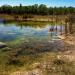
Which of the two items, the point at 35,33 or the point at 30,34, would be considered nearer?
the point at 30,34

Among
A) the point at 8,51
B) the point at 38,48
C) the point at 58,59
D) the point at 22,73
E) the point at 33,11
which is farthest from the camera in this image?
the point at 33,11

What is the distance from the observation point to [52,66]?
13953 millimetres

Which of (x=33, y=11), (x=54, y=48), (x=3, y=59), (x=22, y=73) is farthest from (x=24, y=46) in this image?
(x=33, y=11)

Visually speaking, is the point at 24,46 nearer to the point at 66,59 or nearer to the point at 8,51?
the point at 8,51

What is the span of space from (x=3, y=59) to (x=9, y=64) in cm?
139

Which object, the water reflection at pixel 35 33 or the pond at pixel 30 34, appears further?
the water reflection at pixel 35 33

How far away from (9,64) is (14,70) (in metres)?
1.48

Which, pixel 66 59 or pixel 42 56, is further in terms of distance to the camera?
pixel 42 56

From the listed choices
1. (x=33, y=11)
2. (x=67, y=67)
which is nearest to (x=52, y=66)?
(x=67, y=67)

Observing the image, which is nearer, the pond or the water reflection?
the pond

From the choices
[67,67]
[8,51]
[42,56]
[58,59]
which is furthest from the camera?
[8,51]

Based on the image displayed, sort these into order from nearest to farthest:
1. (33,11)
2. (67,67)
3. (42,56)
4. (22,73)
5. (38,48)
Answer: (22,73)
(67,67)
(42,56)
(38,48)
(33,11)

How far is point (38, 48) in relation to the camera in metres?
20.3

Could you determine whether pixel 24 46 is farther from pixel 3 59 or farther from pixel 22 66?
pixel 22 66
